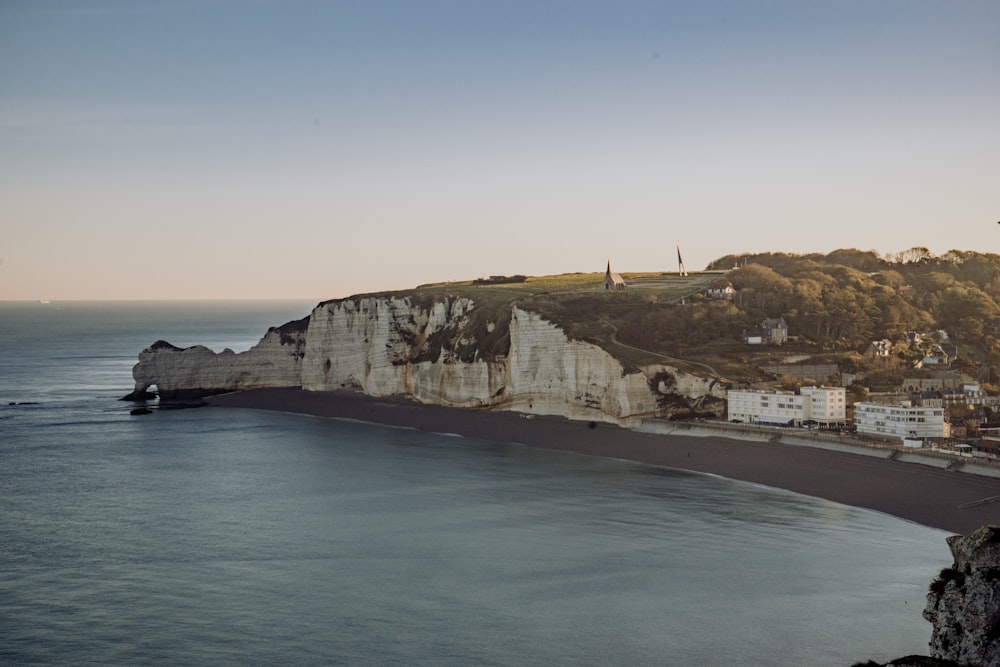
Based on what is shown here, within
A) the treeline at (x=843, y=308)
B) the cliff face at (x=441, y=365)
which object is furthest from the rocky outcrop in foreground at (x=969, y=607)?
the treeline at (x=843, y=308)

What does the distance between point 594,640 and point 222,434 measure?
138 feet

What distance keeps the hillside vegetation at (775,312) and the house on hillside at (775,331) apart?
2.34 feet

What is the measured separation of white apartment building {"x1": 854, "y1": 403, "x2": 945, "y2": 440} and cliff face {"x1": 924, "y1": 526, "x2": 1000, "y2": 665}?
3563 cm

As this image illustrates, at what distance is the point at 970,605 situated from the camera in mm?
14195

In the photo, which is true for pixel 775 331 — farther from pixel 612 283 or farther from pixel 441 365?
pixel 441 365

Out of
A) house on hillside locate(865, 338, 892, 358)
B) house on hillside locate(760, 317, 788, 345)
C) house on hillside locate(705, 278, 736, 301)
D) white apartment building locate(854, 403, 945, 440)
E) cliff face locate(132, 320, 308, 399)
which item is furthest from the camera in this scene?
house on hillside locate(705, 278, 736, 301)

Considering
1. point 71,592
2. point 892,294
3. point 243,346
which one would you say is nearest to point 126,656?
point 71,592

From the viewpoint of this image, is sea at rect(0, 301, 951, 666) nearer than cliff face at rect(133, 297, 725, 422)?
Yes

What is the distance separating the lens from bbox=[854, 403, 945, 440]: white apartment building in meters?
48.2

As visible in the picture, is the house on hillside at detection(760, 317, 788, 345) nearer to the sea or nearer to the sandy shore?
the sandy shore

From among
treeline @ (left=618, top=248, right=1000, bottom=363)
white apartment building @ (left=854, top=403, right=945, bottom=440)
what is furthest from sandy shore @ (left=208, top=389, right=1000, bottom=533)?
treeline @ (left=618, top=248, right=1000, bottom=363)

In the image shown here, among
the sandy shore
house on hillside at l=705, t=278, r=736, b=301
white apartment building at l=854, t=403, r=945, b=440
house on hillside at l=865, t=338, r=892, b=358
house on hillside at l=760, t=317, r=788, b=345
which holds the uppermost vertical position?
house on hillside at l=705, t=278, r=736, b=301

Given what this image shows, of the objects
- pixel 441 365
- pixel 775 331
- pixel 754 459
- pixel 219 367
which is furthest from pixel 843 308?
pixel 219 367

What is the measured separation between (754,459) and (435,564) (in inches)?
879
